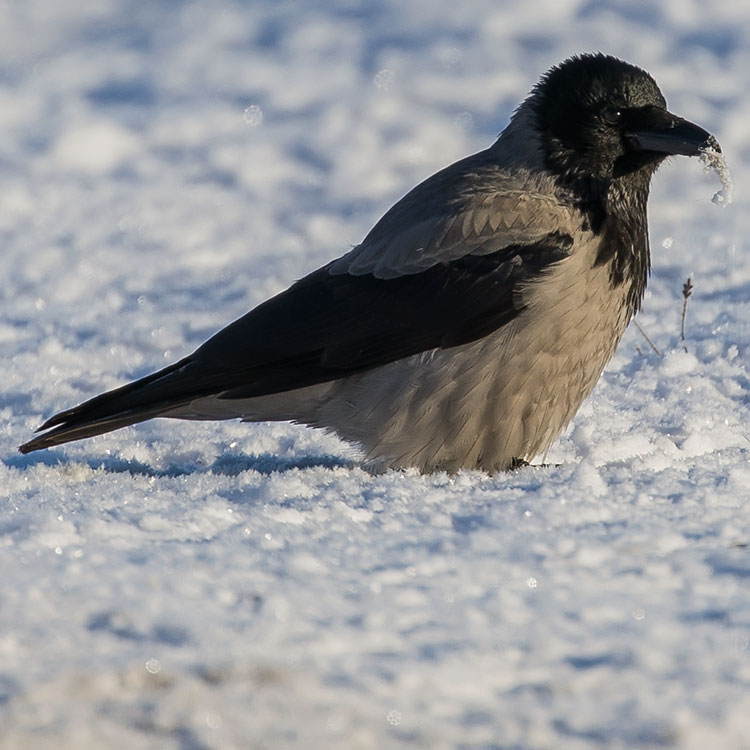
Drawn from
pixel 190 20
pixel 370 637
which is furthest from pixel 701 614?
pixel 190 20

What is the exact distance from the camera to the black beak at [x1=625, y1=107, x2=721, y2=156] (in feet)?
15.8

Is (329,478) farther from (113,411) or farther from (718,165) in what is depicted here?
(718,165)

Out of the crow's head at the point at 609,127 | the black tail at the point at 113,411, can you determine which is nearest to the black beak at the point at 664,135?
the crow's head at the point at 609,127

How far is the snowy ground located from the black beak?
101 cm

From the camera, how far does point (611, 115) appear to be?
4910 mm

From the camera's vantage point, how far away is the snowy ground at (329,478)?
2.59 metres

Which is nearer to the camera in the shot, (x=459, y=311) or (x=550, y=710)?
(x=550, y=710)

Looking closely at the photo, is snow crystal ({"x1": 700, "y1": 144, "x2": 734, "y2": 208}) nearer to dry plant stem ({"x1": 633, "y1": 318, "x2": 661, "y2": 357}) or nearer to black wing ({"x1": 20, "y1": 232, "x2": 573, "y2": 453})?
black wing ({"x1": 20, "y1": 232, "x2": 573, "y2": 453})

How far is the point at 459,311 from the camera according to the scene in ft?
14.6

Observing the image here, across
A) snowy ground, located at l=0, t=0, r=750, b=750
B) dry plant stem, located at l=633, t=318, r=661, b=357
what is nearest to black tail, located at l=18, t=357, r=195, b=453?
snowy ground, located at l=0, t=0, r=750, b=750

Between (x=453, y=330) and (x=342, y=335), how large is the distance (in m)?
0.40

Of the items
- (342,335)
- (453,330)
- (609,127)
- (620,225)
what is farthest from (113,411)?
(609,127)

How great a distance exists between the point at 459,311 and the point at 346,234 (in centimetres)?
365

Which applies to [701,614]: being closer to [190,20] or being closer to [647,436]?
[647,436]
